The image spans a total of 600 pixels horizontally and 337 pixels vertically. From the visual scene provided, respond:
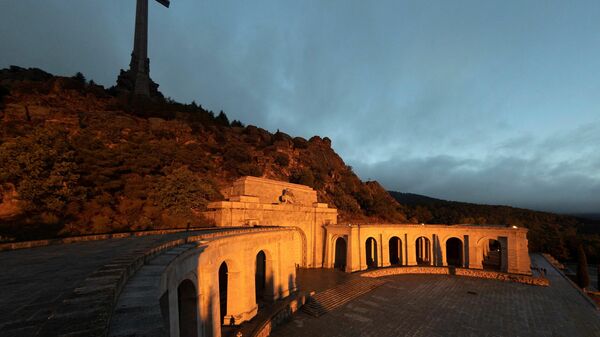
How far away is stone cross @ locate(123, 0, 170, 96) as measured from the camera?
4856 cm

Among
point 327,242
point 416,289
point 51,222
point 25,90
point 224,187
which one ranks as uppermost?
point 25,90

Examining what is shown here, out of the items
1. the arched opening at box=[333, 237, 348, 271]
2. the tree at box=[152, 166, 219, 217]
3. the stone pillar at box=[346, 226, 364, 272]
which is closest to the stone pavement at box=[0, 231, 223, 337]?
the tree at box=[152, 166, 219, 217]

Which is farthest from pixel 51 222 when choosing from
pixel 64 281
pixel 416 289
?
pixel 416 289

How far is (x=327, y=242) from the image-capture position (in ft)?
101

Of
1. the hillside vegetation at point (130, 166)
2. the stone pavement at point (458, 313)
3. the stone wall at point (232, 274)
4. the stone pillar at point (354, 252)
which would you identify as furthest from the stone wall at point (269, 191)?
the stone pavement at point (458, 313)

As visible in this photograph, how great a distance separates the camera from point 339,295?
20.4 meters

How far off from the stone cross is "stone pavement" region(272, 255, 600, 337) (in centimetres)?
5320

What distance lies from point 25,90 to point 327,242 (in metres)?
46.6

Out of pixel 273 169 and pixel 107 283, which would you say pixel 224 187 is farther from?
pixel 107 283

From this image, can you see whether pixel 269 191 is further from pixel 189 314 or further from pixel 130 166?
pixel 189 314

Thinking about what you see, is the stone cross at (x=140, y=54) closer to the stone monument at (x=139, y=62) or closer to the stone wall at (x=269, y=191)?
the stone monument at (x=139, y=62)

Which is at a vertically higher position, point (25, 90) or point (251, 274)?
point (25, 90)

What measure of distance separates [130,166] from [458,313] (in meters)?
29.8

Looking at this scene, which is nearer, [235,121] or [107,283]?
[107,283]
